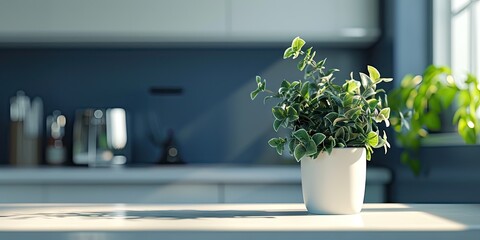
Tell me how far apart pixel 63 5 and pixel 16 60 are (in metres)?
0.54

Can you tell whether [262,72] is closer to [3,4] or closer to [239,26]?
[239,26]

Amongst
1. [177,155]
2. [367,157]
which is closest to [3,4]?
[177,155]

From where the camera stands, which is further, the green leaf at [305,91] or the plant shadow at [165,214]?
the green leaf at [305,91]

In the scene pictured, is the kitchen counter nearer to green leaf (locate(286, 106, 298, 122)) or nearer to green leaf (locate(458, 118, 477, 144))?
green leaf (locate(286, 106, 298, 122))

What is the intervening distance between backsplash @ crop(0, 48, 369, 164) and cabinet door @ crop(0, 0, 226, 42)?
1.30 ft

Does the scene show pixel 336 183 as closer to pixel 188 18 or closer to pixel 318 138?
pixel 318 138

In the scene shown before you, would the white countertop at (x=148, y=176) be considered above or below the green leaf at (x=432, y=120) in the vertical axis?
below

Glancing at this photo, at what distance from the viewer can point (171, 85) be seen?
3912 millimetres

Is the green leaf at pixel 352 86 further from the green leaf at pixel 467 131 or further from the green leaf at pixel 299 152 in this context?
the green leaf at pixel 467 131

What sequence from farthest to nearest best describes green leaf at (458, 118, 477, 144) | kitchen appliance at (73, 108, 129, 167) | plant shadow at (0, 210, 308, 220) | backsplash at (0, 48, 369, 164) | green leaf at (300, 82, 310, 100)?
1. backsplash at (0, 48, 369, 164)
2. kitchen appliance at (73, 108, 129, 167)
3. green leaf at (458, 118, 477, 144)
4. green leaf at (300, 82, 310, 100)
5. plant shadow at (0, 210, 308, 220)

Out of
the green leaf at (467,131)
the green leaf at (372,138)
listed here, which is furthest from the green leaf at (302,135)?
the green leaf at (467,131)

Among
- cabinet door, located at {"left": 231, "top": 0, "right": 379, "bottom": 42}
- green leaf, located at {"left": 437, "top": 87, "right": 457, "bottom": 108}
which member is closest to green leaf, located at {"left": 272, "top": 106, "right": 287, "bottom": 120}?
green leaf, located at {"left": 437, "top": 87, "right": 457, "bottom": 108}

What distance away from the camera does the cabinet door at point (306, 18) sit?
3.51 m

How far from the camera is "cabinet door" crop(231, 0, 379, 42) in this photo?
138 inches
